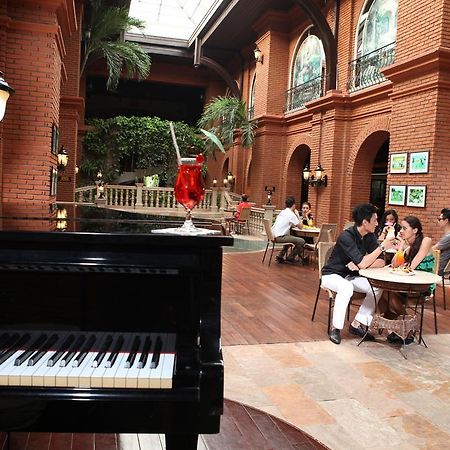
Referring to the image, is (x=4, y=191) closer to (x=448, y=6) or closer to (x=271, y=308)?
(x=271, y=308)

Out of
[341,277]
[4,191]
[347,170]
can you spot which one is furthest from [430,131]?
[4,191]

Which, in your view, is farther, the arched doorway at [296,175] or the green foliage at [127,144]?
the green foliage at [127,144]

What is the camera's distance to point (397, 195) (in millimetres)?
9109

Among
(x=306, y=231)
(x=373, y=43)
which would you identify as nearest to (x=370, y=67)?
(x=373, y=43)

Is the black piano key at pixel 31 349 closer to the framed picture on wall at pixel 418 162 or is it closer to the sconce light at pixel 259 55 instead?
the framed picture on wall at pixel 418 162

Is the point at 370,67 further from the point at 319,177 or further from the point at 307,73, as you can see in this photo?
the point at 307,73

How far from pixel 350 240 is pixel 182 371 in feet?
11.3

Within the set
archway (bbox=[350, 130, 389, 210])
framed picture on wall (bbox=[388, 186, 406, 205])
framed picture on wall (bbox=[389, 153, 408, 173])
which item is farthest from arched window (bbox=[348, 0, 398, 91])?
framed picture on wall (bbox=[388, 186, 406, 205])

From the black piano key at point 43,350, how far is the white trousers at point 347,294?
3365 mm

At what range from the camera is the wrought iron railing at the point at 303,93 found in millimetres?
13953

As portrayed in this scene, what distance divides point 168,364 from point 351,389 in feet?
7.76

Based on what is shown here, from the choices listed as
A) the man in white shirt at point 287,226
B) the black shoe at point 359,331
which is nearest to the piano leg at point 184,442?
the black shoe at point 359,331

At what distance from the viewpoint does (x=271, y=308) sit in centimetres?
582

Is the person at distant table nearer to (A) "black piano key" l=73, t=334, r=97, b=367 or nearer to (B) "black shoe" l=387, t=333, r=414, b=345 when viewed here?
(B) "black shoe" l=387, t=333, r=414, b=345
